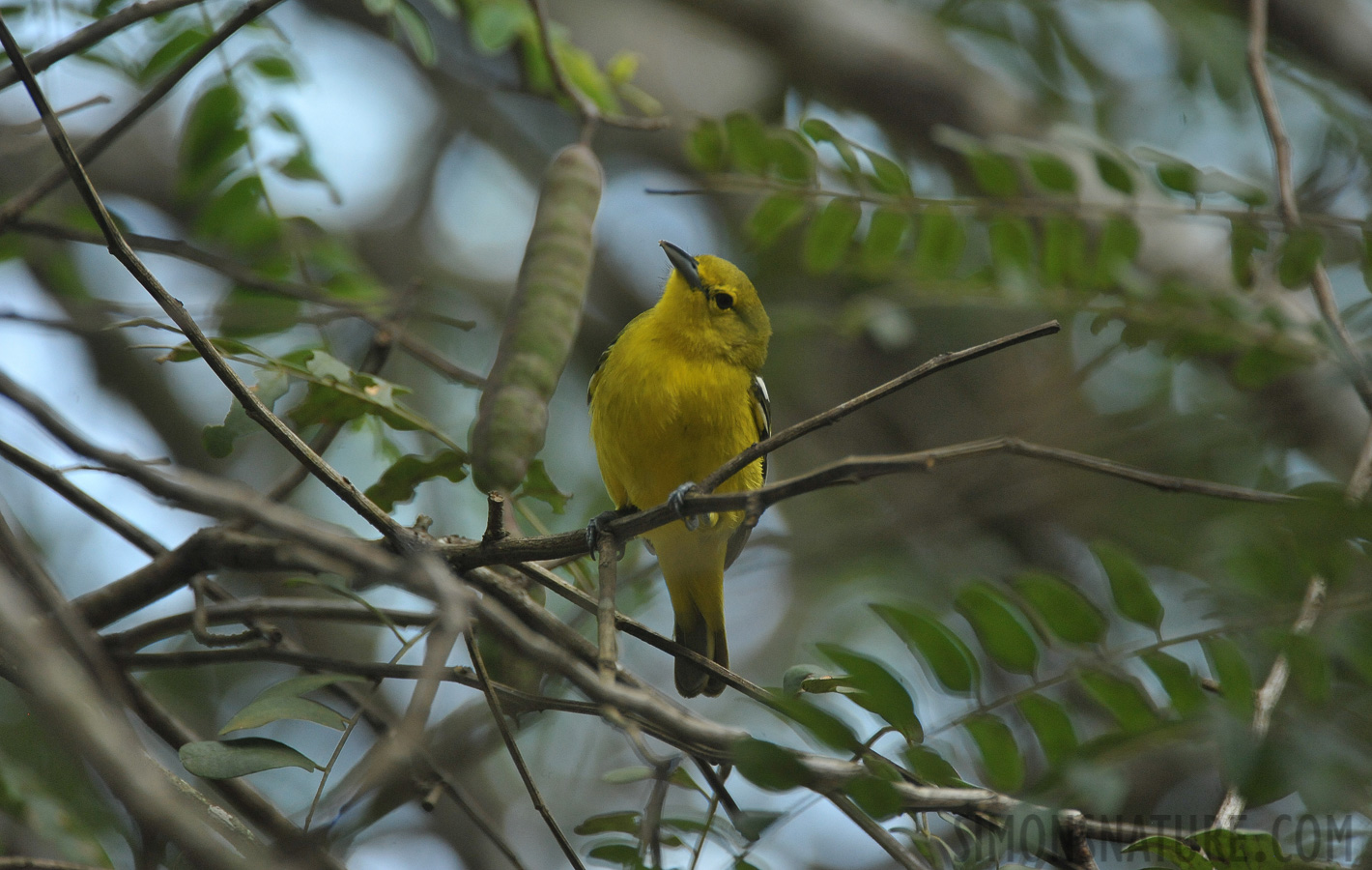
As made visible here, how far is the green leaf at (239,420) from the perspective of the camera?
2.38 meters

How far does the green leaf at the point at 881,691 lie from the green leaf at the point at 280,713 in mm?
1068

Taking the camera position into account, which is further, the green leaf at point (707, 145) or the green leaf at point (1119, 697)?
the green leaf at point (707, 145)

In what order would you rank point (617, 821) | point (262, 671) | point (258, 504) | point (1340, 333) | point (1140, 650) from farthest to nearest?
point (262, 671), point (1340, 333), point (617, 821), point (1140, 650), point (258, 504)

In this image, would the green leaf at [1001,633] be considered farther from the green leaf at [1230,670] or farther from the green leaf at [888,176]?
the green leaf at [888,176]

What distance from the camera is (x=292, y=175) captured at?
140 inches

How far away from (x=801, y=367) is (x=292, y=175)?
4.74 m

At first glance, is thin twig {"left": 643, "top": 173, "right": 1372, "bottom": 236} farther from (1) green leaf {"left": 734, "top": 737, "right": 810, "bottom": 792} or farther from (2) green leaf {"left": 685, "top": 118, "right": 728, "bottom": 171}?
(1) green leaf {"left": 734, "top": 737, "right": 810, "bottom": 792}

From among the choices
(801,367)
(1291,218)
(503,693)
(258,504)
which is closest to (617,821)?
(503,693)

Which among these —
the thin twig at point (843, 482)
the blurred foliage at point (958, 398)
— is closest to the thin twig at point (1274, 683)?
the blurred foliage at point (958, 398)

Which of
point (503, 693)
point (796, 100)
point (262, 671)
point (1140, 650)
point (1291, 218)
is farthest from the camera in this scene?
point (796, 100)

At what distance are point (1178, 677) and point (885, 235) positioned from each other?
7.53ft

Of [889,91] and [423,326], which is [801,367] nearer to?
[889,91]

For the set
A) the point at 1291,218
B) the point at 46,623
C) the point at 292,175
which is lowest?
the point at 1291,218

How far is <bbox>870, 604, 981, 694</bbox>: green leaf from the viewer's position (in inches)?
80.0
